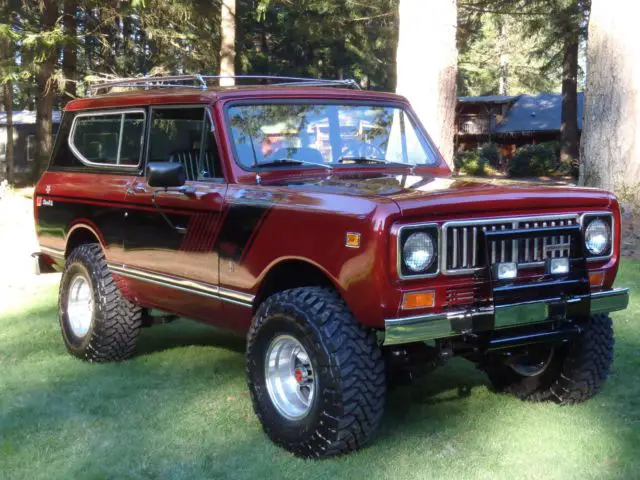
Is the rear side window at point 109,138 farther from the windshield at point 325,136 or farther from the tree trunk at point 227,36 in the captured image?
the tree trunk at point 227,36

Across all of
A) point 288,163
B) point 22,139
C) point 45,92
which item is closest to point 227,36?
point 45,92

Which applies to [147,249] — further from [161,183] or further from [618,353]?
[618,353]

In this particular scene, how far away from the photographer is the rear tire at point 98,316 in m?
6.31

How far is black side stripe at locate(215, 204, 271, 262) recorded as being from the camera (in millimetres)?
4809

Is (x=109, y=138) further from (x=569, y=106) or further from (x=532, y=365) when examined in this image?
(x=569, y=106)

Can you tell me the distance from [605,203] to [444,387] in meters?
1.73

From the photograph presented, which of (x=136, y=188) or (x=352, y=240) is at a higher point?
(x=136, y=188)

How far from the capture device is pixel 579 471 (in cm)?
419

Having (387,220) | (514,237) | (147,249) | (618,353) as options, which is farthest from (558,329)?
(147,249)

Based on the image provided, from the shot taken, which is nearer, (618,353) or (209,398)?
(209,398)

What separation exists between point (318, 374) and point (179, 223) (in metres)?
1.73

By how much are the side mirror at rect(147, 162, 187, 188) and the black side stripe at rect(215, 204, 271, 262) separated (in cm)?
42

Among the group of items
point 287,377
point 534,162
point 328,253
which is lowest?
point 534,162

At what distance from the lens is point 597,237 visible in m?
4.76
